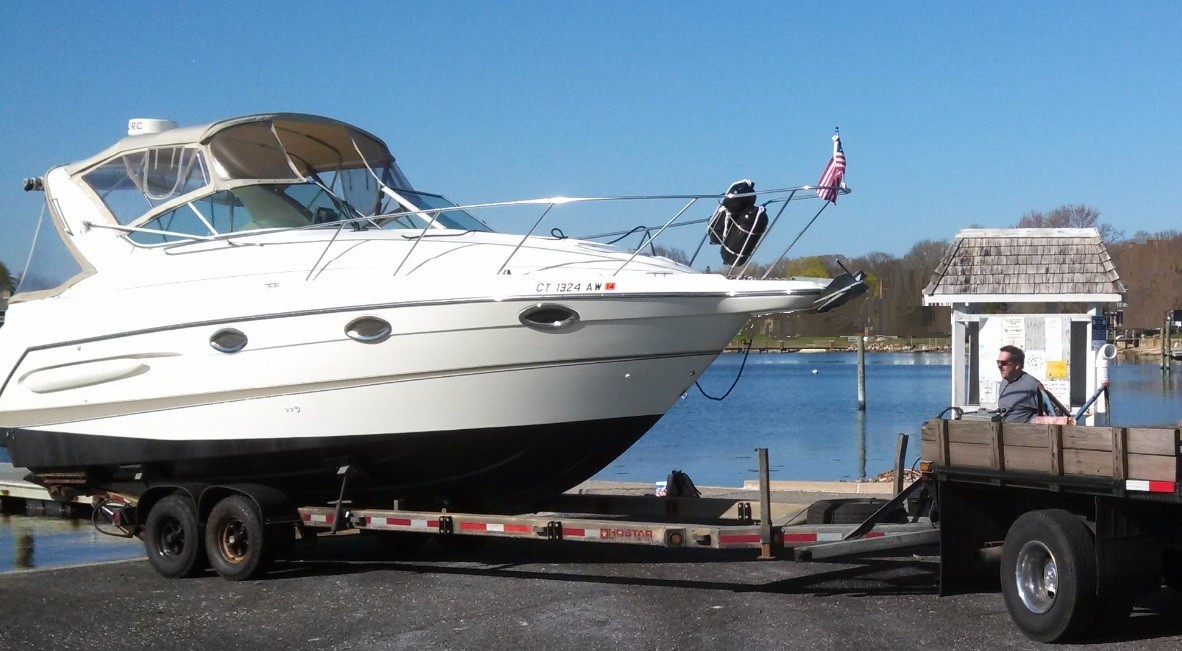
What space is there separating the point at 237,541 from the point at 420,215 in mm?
3201

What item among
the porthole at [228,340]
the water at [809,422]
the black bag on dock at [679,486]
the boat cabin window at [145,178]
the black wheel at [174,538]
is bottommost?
the water at [809,422]

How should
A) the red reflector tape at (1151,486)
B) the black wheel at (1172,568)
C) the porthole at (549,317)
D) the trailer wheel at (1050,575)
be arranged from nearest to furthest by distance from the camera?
the red reflector tape at (1151,486) < the trailer wheel at (1050,575) < the black wheel at (1172,568) < the porthole at (549,317)

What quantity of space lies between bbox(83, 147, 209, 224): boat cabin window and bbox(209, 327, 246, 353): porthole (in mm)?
1813

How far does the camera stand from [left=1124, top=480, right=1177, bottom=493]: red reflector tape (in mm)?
6160

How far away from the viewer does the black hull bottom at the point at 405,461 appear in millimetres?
9641

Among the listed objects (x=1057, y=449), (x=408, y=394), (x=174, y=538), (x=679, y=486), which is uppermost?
(x=408, y=394)

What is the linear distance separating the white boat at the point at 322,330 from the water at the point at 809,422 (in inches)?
262

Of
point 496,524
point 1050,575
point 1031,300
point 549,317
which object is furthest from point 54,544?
point 1031,300

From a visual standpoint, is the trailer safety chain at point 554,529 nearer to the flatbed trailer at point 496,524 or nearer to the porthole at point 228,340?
the flatbed trailer at point 496,524

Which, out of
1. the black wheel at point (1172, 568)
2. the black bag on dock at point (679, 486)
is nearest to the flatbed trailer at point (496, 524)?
the black bag on dock at point (679, 486)

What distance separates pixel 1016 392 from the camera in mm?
8188

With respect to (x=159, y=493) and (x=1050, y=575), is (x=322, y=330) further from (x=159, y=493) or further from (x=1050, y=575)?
(x=1050, y=575)

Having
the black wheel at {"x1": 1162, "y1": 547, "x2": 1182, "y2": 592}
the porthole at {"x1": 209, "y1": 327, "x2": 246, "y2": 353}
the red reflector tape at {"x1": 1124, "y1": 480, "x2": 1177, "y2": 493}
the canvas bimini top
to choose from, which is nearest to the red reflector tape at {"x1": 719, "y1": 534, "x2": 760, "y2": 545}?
the black wheel at {"x1": 1162, "y1": 547, "x2": 1182, "y2": 592}

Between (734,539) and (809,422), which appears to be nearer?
(734,539)
